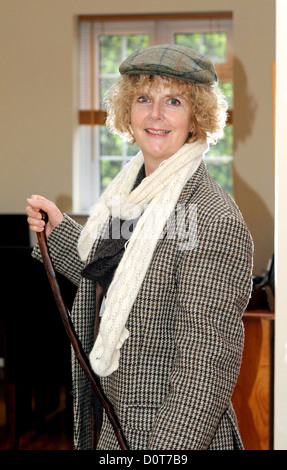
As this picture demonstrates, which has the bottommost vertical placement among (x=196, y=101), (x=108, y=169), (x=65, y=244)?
(x=108, y=169)

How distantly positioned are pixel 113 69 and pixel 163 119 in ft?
12.4

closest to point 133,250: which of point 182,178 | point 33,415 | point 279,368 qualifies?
point 182,178

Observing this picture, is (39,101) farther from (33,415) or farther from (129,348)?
(129,348)

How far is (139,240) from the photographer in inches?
41.8

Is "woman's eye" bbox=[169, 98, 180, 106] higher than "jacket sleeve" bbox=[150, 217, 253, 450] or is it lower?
higher

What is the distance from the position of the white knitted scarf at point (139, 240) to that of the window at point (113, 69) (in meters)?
3.57

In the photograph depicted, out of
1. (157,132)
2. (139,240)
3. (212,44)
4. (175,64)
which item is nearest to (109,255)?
(139,240)

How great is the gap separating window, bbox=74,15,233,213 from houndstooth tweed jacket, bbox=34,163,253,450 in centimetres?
369

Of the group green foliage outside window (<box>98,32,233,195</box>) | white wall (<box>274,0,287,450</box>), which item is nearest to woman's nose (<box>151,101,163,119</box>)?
white wall (<box>274,0,287,450</box>)

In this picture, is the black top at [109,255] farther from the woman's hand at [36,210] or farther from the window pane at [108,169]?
the window pane at [108,169]

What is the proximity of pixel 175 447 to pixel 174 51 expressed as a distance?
581 mm

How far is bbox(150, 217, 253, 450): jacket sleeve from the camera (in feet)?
3.16

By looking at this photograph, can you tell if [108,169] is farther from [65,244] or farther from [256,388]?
[65,244]

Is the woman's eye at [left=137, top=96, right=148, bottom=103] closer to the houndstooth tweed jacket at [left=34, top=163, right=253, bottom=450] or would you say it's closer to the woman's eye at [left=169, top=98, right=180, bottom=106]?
the woman's eye at [left=169, top=98, right=180, bottom=106]
